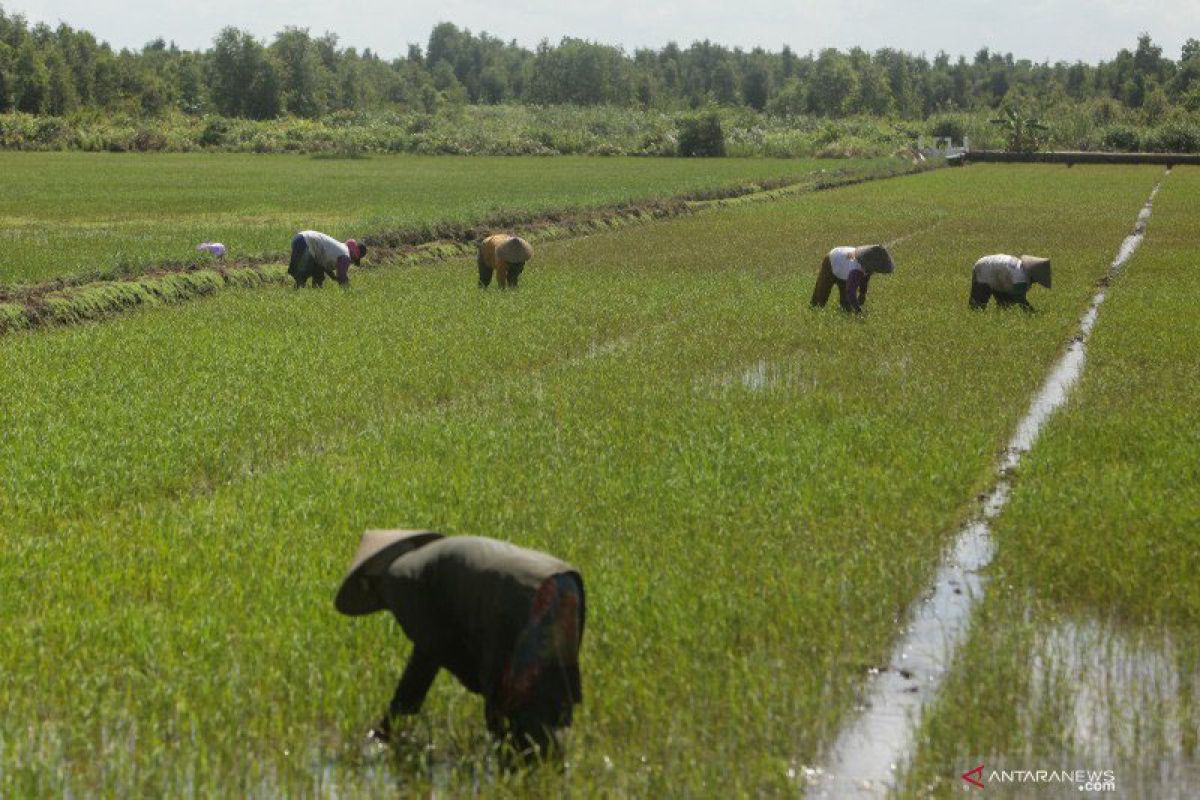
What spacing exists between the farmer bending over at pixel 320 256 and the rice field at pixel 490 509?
2.73ft

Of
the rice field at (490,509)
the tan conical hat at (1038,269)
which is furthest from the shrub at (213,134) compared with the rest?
the tan conical hat at (1038,269)

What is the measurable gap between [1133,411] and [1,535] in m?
7.20

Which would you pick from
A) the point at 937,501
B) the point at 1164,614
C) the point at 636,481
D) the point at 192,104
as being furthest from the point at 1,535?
the point at 192,104

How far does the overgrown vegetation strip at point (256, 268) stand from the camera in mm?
14820

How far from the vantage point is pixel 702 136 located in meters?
69.5

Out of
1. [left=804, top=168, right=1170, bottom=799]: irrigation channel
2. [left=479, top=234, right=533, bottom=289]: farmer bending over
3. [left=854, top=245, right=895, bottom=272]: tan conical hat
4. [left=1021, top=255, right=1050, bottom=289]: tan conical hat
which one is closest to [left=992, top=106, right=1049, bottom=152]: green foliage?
[left=479, top=234, right=533, bottom=289]: farmer bending over

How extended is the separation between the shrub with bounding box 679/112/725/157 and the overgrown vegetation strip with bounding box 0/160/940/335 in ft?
101

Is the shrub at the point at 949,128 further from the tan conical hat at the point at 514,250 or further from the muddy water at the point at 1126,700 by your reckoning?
the muddy water at the point at 1126,700

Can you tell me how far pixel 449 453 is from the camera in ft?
29.1

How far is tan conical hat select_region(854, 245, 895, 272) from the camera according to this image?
14461 millimetres

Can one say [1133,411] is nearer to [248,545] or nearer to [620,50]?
[248,545]

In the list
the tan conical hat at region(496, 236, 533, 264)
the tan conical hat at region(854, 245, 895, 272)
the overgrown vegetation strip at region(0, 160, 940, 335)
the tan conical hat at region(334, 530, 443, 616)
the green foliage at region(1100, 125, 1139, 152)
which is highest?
the tan conical hat at region(334, 530, 443, 616)

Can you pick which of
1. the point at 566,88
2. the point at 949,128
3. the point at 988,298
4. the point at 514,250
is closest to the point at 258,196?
the point at 514,250

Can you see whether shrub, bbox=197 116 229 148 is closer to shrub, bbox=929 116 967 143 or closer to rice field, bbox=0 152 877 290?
rice field, bbox=0 152 877 290
